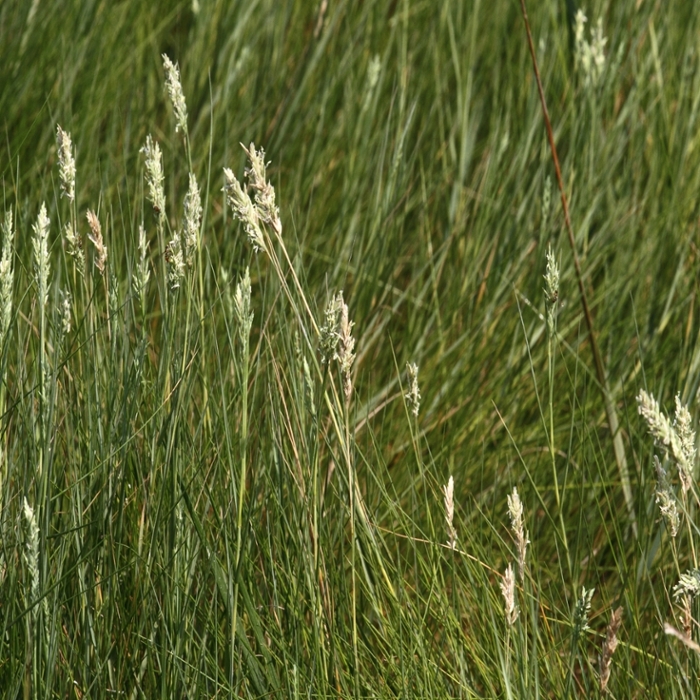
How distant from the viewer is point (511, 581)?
1003 millimetres

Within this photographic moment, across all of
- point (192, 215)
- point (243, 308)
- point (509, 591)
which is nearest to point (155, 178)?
point (192, 215)

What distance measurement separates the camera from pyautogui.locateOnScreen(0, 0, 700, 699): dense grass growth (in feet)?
3.78

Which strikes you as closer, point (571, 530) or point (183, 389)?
point (183, 389)

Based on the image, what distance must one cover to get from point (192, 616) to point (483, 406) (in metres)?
0.89

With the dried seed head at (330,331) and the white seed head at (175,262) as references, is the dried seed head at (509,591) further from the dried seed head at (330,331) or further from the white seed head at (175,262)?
the white seed head at (175,262)

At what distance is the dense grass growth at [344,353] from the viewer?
1.15 m

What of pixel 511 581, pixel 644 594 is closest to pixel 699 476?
pixel 644 594

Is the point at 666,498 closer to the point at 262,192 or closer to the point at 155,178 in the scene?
the point at 262,192

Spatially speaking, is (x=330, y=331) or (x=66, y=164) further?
(x=66, y=164)

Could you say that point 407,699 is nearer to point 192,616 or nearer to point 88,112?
point 192,616

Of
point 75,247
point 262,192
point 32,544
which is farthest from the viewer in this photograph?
point 75,247

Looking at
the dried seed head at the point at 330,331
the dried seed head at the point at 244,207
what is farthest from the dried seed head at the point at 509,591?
the dried seed head at the point at 244,207

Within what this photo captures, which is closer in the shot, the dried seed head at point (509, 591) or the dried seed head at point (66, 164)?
the dried seed head at point (509, 591)

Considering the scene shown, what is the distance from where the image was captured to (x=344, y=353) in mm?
1067
